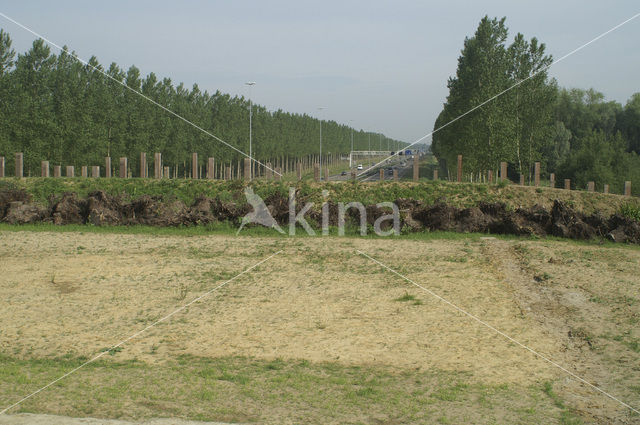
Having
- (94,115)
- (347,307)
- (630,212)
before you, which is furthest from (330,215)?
(94,115)

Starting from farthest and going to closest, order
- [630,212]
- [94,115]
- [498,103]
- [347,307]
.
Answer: [94,115]
[498,103]
[630,212]
[347,307]

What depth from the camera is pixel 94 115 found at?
48.6m

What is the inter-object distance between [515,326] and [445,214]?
1134cm

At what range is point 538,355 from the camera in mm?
8891

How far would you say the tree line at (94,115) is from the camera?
40.7m

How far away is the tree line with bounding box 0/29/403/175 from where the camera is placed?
40.7m

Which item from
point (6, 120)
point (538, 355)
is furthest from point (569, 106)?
point (538, 355)

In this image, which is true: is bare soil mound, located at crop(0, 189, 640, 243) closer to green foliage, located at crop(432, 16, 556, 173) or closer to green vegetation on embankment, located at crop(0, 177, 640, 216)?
green vegetation on embankment, located at crop(0, 177, 640, 216)

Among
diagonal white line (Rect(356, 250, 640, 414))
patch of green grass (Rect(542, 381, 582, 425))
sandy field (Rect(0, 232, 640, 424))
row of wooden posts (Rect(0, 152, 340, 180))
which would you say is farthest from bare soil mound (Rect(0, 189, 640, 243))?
patch of green grass (Rect(542, 381, 582, 425))

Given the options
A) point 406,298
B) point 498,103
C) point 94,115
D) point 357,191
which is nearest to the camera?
point 406,298

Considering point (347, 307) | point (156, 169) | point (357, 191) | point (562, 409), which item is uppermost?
point (156, 169)

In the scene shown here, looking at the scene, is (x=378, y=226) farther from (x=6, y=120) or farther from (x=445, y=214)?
(x=6, y=120)

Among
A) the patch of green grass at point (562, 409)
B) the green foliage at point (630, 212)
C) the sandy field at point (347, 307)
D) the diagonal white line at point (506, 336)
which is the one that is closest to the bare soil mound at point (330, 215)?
the green foliage at point (630, 212)

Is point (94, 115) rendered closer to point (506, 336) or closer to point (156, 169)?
point (156, 169)
